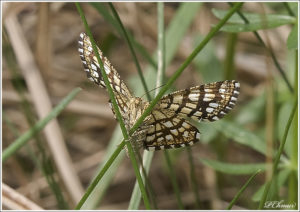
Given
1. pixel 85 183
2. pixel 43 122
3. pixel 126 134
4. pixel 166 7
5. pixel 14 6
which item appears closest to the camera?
pixel 126 134

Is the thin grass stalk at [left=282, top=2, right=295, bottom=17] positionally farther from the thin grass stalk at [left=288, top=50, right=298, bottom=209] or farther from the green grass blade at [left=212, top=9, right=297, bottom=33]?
the thin grass stalk at [left=288, top=50, right=298, bottom=209]

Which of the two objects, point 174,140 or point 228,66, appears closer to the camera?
point 174,140

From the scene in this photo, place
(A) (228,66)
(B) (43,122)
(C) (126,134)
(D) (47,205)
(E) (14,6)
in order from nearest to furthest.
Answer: (C) (126,134) → (B) (43,122) → (E) (14,6) → (A) (228,66) → (D) (47,205)

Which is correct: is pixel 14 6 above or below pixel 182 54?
above

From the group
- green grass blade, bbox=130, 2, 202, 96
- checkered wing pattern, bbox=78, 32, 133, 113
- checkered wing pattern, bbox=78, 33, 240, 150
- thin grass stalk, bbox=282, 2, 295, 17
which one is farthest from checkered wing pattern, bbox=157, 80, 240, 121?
green grass blade, bbox=130, 2, 202, 96

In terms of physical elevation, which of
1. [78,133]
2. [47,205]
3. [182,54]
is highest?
[182,54]

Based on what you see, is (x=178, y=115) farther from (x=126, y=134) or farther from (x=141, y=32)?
(x=141, y=32)

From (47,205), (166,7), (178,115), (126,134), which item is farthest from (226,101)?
(166,7)
